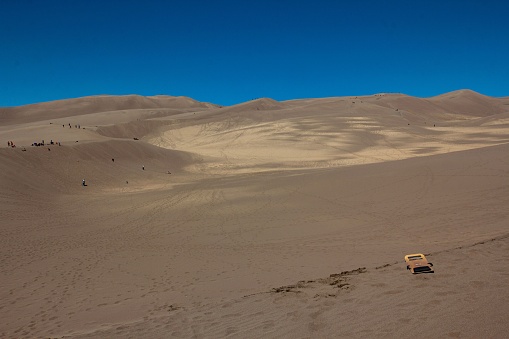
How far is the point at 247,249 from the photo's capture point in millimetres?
11336

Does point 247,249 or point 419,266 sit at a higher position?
point 419,266

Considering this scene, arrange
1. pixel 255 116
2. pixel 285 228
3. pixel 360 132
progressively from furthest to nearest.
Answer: pixel 255 116 < pixel 360 132 < pixel 285 228

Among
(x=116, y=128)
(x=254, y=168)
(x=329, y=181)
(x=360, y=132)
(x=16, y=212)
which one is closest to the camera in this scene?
(x=16, y=212)

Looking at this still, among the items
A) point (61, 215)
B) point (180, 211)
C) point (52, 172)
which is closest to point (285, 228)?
point (180, 211)

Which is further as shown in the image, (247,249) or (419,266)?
(247,249)

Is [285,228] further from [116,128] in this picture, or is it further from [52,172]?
[116,128]

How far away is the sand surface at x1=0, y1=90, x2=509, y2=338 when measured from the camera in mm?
5516

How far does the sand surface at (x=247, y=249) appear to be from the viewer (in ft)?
18.1

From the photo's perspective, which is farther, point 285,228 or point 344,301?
point 285,228

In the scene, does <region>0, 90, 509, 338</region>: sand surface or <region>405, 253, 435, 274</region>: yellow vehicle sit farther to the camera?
<region>405, 253, 435, 274</region>: yellow vehicle

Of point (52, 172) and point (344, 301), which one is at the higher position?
point (52, 172)

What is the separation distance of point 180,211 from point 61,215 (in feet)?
16.9

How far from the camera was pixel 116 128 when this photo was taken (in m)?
59.6

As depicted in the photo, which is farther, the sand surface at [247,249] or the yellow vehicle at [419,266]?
the yellow vehicle at [419,266]
